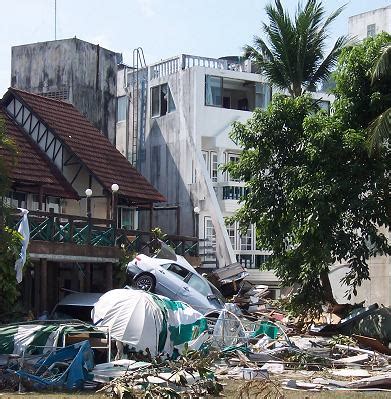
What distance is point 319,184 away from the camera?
93.7ft

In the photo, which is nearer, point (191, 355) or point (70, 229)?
point (191, 355)

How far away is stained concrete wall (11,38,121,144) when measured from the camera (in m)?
45.1

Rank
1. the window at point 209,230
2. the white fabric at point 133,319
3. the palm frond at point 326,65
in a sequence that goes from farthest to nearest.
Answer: the window at point 209,230
the palm frond at point 326,65
the white fabric at point 133,319

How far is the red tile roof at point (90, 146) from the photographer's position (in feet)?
129

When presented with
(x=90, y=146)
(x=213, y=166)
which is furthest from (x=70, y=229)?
(x=213, y=166)

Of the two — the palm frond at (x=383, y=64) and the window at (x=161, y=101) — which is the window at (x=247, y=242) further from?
the palm frond at (x=383, y=64)

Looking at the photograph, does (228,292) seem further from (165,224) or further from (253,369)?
(253,369)

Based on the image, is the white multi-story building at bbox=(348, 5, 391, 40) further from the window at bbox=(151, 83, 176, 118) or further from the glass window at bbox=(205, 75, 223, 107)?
the window at bbox=(151, 83, 176, 118)

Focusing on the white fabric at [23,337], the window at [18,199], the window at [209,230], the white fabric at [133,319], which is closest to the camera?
the white fabric at [23,337]

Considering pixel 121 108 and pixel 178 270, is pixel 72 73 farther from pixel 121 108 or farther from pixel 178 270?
pixel 178 270

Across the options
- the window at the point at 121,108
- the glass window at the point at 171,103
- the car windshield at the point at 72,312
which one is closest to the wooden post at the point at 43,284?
the car windshield at the point at 72,312

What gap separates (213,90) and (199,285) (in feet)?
53.9

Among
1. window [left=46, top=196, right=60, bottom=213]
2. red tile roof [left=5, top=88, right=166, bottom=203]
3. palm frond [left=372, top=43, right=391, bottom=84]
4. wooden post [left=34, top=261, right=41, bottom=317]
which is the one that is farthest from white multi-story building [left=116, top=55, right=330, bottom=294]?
palm frond [left=372, top=43, right=391, bottom=84]

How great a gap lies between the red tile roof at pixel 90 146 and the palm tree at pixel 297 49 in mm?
7587
